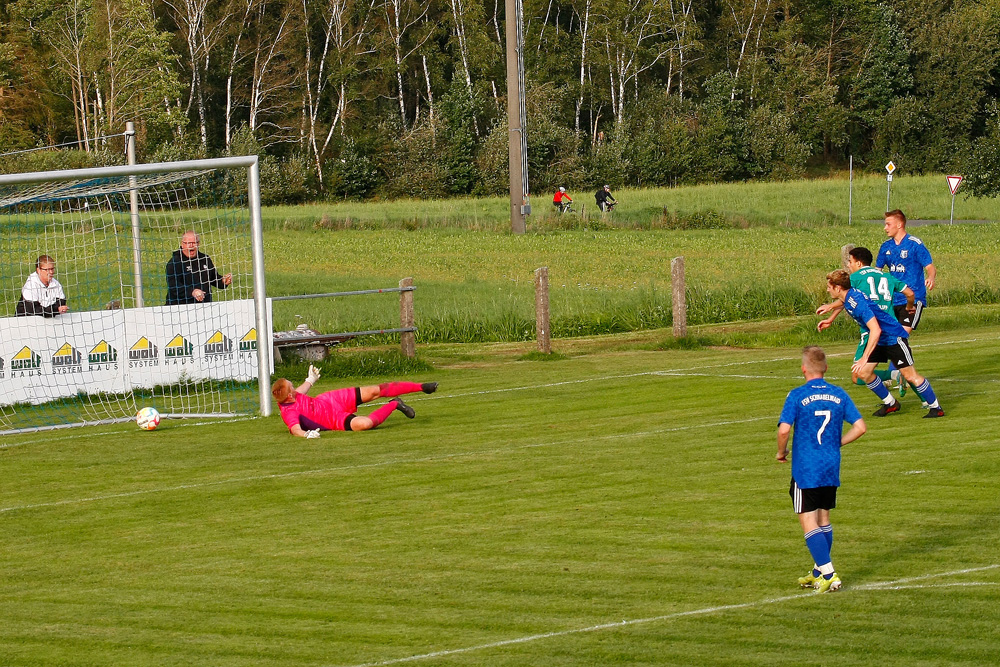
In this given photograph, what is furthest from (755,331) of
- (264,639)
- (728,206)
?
(728,206)

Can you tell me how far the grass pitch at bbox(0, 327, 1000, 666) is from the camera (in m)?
7.21

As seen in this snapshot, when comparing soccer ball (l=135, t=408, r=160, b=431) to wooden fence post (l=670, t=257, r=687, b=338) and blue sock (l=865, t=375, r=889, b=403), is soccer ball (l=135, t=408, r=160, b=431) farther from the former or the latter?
wooden fence post (l=670, t=257, r=687, b=338)

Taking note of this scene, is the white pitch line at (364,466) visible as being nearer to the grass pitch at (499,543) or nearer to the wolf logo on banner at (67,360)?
the grass pitch at (499,543)

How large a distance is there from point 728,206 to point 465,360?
47.1m

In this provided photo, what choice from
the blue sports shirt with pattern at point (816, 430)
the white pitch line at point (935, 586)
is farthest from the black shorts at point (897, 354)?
the blue sports shirt with pattern at point (816, 430)

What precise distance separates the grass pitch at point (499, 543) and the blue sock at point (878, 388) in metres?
0.28

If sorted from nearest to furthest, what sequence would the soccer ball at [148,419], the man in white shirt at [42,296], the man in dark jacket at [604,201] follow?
the soccer ball at [148,419] < the man in white shirt at [42,296] < the man in dark jacket at [604,201]

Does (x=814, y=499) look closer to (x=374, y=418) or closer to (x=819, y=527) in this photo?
(x=819, y=527)

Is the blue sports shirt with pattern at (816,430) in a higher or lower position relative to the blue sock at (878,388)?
higher

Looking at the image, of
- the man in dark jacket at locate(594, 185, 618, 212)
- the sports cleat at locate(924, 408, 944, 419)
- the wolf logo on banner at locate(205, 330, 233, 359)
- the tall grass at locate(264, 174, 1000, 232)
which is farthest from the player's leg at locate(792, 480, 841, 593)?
the man in dark jacket at locate(594, 185, 618, 212)

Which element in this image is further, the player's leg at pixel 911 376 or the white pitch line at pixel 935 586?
the player's leg at pixel 911 376

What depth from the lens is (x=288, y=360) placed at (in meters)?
20.1

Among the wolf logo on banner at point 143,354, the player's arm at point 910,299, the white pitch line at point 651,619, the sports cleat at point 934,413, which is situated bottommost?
the white pitch line at point 651,619

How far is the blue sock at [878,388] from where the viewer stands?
13.6 metres
